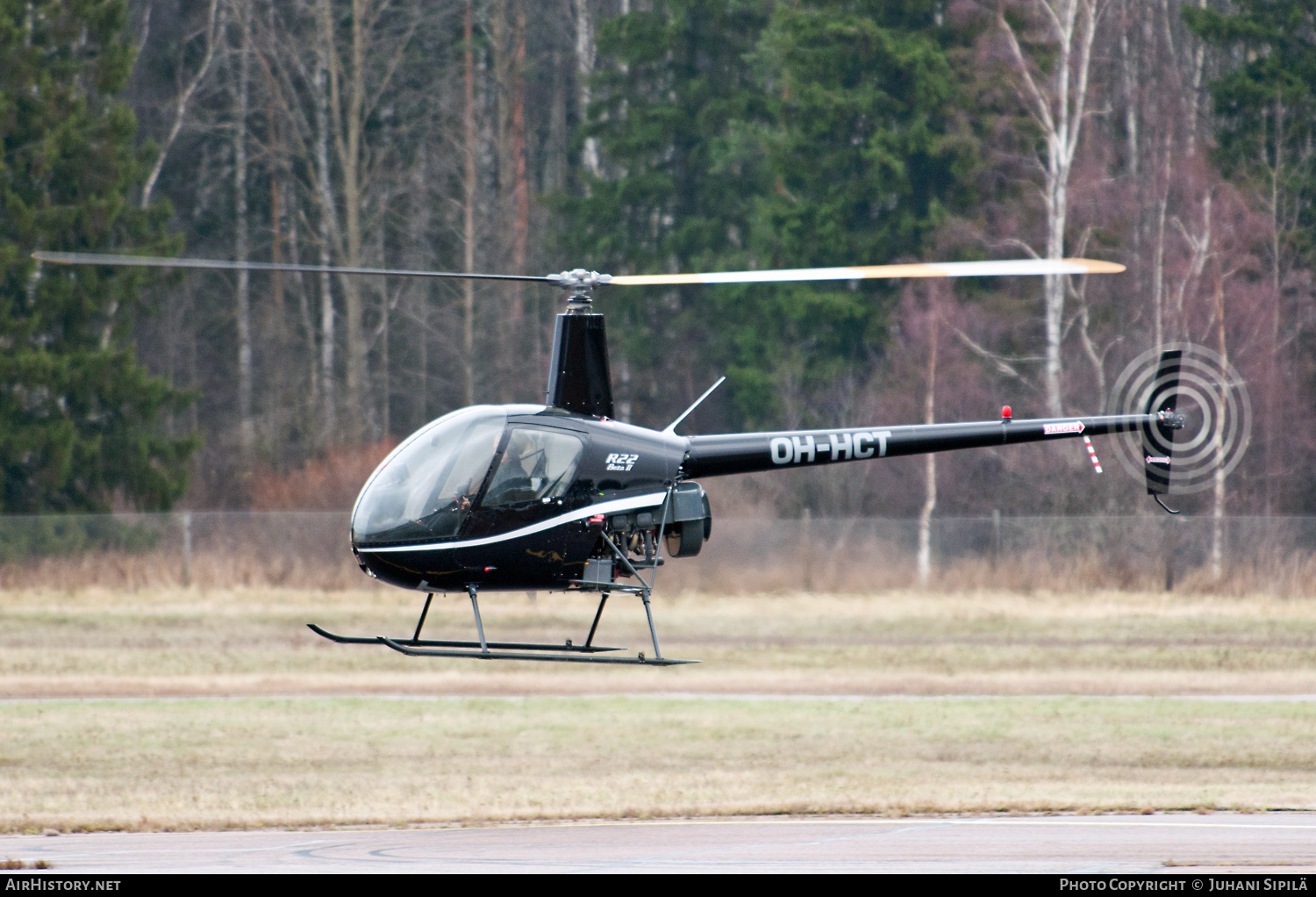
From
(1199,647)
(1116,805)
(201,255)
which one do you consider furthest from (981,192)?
(1116,805)

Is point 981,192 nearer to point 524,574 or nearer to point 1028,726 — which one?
point 1028,726

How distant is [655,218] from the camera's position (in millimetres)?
50656

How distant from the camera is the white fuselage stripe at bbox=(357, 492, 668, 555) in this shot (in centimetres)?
1252

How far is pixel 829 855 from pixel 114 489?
28907mm

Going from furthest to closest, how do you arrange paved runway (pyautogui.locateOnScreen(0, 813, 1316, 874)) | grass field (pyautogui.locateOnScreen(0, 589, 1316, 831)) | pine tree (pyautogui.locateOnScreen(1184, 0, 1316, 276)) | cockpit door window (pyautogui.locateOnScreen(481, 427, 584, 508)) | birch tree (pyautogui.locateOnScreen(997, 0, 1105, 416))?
pine tree (pyautogui.locateOnScreen(1184, 0, 1316, 276)), birch tree (pyautogui.locateOnScreen(997, 0, 1105, 416)), grass field (pyautogui.locateOnScreen(0, 589, 1316, 831)), paved runway (pyautogui.locateOnScreen(0, 813, 1316, 874)), cockpit door window (pyautogui.locateOnScreen(481, 427, 584, 508))

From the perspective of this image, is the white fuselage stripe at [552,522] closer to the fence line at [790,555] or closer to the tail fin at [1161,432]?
the tail fin at [1161,432]

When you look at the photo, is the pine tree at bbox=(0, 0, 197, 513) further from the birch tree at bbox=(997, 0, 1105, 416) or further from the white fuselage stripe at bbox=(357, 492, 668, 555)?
the white fuselage stripe at bbox=(357, 492, 668, 555)

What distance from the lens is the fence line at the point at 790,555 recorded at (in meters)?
35.5

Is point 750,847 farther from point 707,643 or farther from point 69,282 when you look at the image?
point 69,282

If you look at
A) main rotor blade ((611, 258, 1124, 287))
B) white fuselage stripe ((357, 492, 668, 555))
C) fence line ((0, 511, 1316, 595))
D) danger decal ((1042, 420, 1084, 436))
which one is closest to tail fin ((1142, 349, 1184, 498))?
danger decal ((1042, 420, 1084, 436))

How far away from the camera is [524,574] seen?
12945 millimetres

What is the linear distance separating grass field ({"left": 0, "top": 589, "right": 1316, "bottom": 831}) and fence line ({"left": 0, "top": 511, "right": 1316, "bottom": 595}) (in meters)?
0.89

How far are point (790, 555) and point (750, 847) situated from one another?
21.0 metres

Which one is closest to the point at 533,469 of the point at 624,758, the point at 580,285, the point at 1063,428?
the point at 580,285
